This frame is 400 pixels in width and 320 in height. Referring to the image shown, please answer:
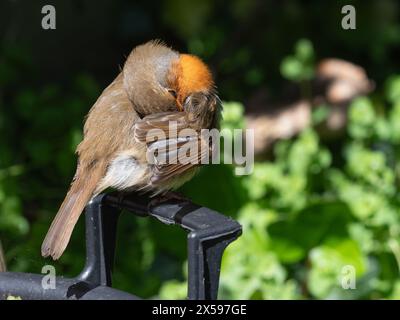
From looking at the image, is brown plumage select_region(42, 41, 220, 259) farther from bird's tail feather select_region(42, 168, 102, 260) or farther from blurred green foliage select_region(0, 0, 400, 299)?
blurred green foliage select_region(0, 0, 400, 299)

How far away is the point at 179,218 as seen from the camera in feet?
7.20

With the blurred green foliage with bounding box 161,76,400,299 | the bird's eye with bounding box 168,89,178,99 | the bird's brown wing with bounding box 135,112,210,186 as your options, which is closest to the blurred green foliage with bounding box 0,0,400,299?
the blurred green foliage with bounding box 161,76,400,299

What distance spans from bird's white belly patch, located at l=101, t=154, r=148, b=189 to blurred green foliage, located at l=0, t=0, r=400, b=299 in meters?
0.39

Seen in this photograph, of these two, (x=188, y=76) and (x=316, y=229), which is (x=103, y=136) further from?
(x=316, y=229)

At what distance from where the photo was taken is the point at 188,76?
335cm

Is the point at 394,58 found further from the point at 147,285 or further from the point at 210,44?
the point at 147,285

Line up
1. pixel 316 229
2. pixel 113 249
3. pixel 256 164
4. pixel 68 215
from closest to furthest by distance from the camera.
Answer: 1. pixel 113 249
2. pixel 68 215
3. pixel 316 229
4. pixel 256 164

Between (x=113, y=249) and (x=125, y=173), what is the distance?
938 mm

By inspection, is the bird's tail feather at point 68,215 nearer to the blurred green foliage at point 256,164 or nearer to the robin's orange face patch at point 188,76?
the blurred green foliage at point 256,164

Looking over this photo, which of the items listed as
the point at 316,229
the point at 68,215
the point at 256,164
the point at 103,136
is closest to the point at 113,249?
the point at 68,215

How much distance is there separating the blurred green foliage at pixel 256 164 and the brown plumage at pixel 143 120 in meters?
0.42

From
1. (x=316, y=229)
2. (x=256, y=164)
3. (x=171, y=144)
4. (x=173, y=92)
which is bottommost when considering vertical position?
(x=316, y=229)

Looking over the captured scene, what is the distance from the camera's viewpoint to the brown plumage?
10.7ft

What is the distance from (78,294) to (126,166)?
4.03ft
